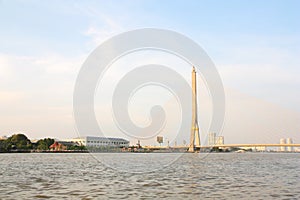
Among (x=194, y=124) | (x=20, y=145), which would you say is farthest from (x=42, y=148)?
(x=194, y=124)

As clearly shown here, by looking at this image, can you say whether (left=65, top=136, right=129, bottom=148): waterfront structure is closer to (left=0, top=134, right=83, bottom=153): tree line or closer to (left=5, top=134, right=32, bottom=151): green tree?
(left=0, top=134, right=83, bottom=153): tree line

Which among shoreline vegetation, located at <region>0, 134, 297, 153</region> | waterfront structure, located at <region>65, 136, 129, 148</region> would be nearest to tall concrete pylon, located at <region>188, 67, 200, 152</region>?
shoreline vegetation, located at <region>0, 134, 297, 153</region>

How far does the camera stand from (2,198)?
671 inches

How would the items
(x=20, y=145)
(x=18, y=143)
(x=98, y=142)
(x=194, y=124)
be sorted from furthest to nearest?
(x=98, y=142), (x=18, y=143), (x=20, y=145), (x=194, y=124)

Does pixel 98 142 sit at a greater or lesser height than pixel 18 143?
greater

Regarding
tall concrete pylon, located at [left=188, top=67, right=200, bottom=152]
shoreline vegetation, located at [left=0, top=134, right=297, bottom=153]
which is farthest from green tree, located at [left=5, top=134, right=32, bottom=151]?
tall concrete pylon, located at [left=188, top=67, right=200, bottom=152]

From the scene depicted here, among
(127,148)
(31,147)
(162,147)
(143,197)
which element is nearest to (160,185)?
(143,197)

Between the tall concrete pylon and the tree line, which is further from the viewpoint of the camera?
the tree line

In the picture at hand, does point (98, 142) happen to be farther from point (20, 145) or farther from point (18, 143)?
point (18, 143)

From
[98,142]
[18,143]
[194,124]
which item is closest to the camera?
[194,124]

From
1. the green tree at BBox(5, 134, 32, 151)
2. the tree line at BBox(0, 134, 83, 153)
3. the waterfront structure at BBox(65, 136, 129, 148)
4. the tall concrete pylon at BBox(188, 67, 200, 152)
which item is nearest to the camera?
the tall concrete pylon at BBox(188, 67, 200, 152)

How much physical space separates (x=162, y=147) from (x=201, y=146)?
3747cm

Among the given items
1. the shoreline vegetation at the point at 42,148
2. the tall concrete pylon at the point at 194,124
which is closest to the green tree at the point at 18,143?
the shoreline vegetation at the point at 42,148

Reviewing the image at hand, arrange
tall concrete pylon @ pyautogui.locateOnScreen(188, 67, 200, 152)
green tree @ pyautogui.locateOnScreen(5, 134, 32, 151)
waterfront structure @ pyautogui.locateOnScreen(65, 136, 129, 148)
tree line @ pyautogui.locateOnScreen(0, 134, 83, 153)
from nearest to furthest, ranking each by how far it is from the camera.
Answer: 1. tall concrete pylon @ pyautogui.locateOnScreen(188, 67, 200, 152)
2. tree line @ pyautogui.locateOnScreen(0, 134, 83, 153)
3. green tree @ pyautogui.locateOnScreen(5, 134, 32, 151)
4. waterfront structure @ pyautogui.locateOnScreen(65, 136, 129, 148)
